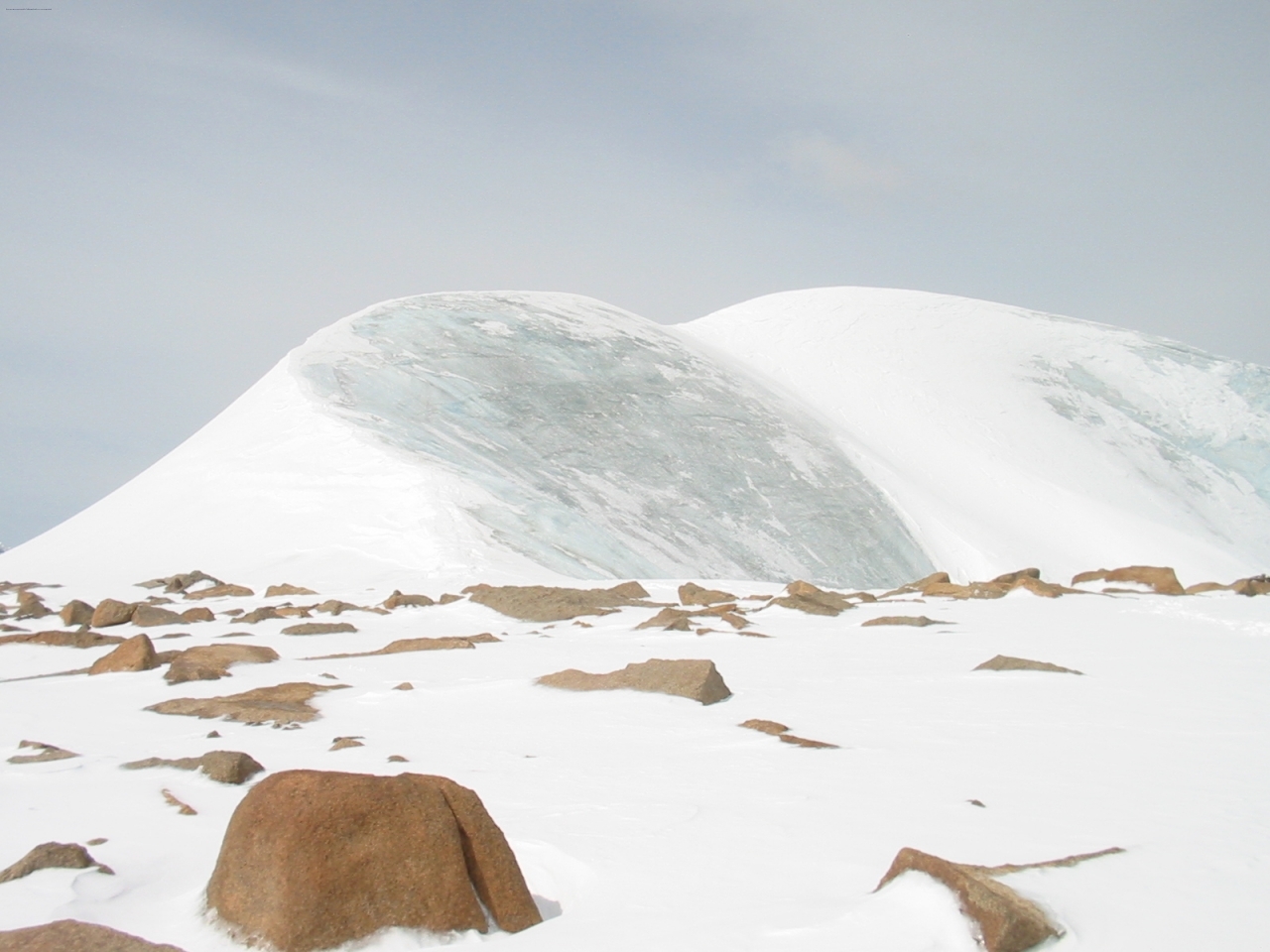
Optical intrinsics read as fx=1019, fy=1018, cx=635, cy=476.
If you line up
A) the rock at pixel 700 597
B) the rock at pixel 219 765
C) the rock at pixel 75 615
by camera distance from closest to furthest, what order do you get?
the rock at pixel 219 765 → the rock at pixel 75 615 → the rock at pixel 700 597

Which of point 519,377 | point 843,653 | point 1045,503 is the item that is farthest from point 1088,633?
point 1045,503

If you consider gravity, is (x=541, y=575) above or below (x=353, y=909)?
below

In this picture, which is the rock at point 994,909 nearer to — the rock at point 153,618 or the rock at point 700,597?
the rock at point 153,618

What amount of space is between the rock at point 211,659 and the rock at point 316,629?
1.66 m

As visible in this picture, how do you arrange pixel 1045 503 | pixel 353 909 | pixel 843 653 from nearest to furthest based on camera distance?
pixel 353 909 < pixel 843 653 < pixel 1045 503

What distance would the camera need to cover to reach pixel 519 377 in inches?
1150

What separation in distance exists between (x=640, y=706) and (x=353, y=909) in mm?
3602

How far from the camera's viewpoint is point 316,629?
35.2ft

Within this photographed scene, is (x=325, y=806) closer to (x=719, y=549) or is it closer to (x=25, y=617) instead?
(x=25, y=617)

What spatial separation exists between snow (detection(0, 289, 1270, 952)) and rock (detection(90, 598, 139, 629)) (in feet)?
2.91

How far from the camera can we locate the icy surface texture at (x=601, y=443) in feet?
76.8

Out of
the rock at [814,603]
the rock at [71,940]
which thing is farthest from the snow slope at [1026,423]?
the rock at [71,940]

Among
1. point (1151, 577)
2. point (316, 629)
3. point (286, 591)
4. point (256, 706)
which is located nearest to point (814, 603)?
point (316, 629)

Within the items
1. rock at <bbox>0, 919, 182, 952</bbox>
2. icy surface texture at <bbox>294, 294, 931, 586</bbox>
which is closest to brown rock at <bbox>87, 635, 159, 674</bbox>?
rock at <bbox>0, 919, 182, 952</bbox>
